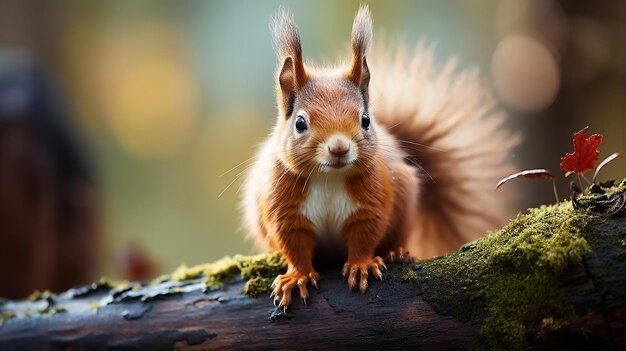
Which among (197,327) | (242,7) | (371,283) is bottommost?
(197,327)

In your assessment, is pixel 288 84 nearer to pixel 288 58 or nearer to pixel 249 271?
pixel 288 58

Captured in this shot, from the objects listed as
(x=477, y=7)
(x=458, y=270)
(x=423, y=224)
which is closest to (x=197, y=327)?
(x=458, y=270)

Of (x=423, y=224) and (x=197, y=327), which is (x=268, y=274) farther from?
(x=423, y=224)

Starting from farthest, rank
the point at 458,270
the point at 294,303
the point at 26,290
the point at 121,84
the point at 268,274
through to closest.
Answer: the point at 121,84 → the point at 26,290 → the point at 268,274 → the point at 294,303 → the point at 458,270

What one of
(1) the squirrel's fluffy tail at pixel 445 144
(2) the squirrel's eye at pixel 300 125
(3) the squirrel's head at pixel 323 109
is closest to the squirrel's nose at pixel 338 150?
(3) the squirrel's head at pixel 323 109

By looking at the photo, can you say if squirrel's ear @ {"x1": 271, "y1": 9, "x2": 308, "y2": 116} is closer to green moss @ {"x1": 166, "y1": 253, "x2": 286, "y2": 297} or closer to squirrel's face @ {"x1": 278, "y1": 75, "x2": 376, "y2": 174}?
squirrel's face @ {"x1": 278, "y1": 75, "x2": 376, "y2": 174}

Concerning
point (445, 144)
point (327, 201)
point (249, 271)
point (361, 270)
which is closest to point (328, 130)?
point (327, 201)
